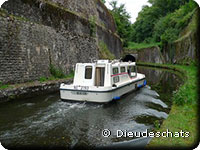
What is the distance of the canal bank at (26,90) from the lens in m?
8.77

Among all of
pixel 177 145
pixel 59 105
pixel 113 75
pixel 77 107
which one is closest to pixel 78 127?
pixel 77 107

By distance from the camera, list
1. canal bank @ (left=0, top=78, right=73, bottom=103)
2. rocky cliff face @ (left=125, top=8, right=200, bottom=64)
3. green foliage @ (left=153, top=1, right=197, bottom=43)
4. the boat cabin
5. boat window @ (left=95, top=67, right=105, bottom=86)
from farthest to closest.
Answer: green foliage @ (left=153, top=1, right=197, bottom=43) < rocky cliff face @ (left=125, top=8, right=200, bottom=64) < boat window @ (left=95, top=67, right=105, bottom=86) < the boat cabin < canal bank @ (left=0, top=78, right=73, bottom=103)

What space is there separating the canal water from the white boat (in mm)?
394

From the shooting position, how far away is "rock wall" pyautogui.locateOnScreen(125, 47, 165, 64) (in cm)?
3680

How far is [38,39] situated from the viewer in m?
12.2

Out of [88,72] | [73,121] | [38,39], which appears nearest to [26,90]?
[88,72]

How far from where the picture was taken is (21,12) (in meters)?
11.2

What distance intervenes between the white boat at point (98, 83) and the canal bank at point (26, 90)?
6.00 ft

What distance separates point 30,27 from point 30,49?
4.62 feet

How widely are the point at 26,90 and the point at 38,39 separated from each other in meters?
3.97

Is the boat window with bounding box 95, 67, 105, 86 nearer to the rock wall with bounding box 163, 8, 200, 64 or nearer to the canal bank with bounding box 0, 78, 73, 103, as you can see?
the canal bank with bounding box 0, 78, 73, 103

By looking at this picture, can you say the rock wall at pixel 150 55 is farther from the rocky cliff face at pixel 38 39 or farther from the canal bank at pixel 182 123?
the canal bank at pixel 182 123

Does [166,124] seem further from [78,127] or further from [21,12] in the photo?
[21,12]

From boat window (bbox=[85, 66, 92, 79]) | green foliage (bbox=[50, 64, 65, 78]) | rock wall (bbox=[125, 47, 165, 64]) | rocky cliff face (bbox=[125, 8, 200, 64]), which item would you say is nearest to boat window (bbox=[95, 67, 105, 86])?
boat window (bbox=[85, 66, 92, 79])
